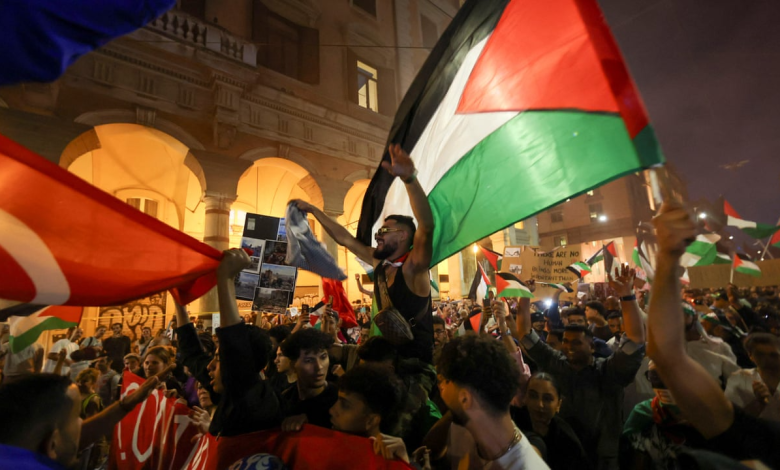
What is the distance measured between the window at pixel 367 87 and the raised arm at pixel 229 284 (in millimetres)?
14427

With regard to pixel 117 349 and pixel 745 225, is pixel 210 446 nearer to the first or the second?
pixel 117 349

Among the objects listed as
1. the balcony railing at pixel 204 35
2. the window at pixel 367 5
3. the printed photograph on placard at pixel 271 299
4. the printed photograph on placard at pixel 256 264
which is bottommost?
the printed photograph on placard at pixel 271 299

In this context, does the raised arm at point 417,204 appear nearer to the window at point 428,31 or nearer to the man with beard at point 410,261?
the man with beard at point 410,261

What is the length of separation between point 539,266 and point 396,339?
6689 millimetres

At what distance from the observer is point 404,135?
362 cm

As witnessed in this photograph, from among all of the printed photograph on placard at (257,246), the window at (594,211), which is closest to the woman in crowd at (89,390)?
the printed photograph on placard at (257,246)

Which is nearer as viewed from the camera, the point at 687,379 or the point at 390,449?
the point at 687,379

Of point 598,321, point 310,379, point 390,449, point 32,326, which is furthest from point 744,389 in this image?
point 32,326

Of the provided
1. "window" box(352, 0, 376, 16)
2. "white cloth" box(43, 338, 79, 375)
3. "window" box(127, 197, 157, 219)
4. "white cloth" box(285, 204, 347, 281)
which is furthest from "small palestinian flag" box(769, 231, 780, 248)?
"window" box(127, 197, 157, 219)

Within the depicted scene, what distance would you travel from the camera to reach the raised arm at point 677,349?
1.28m

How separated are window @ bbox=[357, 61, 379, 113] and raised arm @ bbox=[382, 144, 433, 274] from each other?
13845 millimetres

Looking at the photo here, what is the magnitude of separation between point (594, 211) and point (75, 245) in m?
51.9

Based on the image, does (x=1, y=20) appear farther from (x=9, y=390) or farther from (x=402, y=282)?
(x=402, y=282)

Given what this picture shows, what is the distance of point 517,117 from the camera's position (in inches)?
101
